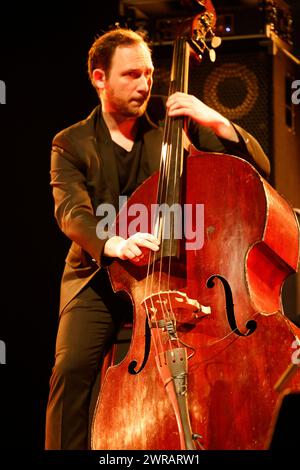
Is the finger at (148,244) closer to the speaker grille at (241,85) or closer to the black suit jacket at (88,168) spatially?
the black suit jacket at (88,168)

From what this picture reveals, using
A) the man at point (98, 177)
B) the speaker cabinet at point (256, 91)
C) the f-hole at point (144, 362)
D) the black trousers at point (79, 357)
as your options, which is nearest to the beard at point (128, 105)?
the man at point (98, 177)

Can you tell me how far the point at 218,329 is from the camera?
6.54 feet

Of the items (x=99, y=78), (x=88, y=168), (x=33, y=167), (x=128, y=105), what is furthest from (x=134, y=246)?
(x=33, y=167)

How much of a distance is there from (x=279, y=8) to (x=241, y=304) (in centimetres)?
169

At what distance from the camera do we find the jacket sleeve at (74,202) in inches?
91.7

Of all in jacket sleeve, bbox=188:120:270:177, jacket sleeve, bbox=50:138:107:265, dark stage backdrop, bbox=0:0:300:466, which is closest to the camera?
jacket sleeve, bbox=50:138:107:265

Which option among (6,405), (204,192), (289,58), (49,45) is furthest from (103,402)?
(49,45)

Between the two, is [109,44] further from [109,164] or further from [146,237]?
[146,237]

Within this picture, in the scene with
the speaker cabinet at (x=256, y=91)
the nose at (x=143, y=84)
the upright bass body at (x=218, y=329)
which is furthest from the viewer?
the speaker cabinet at (x=256, y=91)

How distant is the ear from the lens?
267cm

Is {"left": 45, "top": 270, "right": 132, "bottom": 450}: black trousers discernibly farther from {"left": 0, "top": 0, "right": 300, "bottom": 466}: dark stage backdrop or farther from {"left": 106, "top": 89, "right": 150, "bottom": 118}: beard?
{"left": 0, "top": 0, "right": 300, "bottom": 466}: dark stage backdrop

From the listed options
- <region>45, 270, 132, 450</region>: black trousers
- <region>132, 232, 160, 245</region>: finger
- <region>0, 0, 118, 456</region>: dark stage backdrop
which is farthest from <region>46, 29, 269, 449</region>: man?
<region>0, 0, 118, 456</region>: dark stage backdrop
